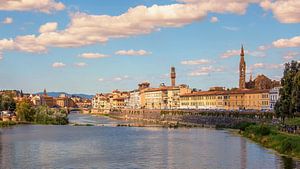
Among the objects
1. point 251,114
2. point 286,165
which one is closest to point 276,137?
point 286,165

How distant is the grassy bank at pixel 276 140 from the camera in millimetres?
45875

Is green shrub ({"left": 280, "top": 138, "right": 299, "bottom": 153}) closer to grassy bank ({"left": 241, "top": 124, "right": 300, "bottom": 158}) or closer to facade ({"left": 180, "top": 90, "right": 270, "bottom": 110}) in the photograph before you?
grassy bank ({"left": 241, "top": 124, "right": 300, "bottom": 158})

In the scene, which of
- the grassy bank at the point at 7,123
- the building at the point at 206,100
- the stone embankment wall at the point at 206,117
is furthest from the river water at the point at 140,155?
the building at the point at 206,100

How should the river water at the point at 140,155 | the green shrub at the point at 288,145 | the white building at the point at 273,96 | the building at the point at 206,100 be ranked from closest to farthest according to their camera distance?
1. the river water at the point at 140,155
2. the green shrub at the point at 288,145
3. the white building at the point at 273,96
4. the building at the point at 206,100

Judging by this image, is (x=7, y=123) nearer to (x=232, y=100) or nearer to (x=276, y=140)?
(x=232, y=100)

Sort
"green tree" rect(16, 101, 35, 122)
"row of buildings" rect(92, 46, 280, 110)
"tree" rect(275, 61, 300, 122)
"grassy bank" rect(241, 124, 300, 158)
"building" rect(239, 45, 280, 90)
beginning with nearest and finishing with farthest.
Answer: "grassy bank" rect(241, 124, 300, 158)
"tree" rect(275, 61, 300, 122)
"green tree" rect(16, 101, 35, 122)
"row of buildings" rect(92, 46, 280, 110)
"building" rect(239, 45, 280, 90)

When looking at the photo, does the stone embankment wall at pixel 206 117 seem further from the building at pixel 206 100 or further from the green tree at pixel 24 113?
the green tree at pixel 24 113

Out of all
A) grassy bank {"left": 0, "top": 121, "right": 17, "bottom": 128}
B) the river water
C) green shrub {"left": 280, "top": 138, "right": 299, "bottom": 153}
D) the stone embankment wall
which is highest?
the stone embankment wall

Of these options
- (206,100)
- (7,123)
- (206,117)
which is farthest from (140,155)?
(206,100)

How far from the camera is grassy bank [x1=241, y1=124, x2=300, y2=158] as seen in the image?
4588 centimetres

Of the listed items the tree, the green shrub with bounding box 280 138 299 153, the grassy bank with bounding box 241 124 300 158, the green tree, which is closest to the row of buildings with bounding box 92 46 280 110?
the grassy bank with bounding box 241 124 300 158

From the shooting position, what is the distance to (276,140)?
2099 inches

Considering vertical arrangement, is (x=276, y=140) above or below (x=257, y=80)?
below

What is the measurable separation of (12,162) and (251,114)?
58.5 meters
